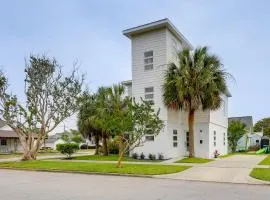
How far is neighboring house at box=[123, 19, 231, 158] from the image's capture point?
22.4 metres

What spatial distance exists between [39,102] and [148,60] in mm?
9562

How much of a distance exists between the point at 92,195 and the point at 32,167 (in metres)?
10.0

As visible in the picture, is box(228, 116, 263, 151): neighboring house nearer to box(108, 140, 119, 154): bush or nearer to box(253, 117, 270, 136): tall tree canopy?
box(253, 117, 270, 136): tall tree canopy

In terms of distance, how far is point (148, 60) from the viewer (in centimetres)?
2331

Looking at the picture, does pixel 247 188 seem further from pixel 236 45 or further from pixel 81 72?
pixel 81 72

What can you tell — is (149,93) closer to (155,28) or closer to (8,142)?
(155,28)

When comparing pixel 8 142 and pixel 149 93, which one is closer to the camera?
pixel 149 93

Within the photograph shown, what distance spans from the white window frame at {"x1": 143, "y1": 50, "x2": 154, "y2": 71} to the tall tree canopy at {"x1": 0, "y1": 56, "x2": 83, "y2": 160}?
6182 mm

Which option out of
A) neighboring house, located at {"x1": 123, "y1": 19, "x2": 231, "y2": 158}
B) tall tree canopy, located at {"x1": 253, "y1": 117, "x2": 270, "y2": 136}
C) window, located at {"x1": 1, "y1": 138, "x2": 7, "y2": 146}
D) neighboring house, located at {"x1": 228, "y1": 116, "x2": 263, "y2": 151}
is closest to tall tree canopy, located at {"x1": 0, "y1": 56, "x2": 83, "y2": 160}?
neighboring house, located at {"x1": 123, "y1": 19, "x2": 231, "y2": 158}

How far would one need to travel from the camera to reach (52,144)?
70875 mm

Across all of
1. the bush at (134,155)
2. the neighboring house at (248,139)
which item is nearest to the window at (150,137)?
the bush at (134,155)

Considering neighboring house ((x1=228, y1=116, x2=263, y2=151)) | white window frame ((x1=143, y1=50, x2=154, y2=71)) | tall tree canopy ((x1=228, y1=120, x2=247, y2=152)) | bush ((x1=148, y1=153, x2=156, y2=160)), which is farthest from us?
neighboring house ((x1=228, y1=116, x2=263, y2=151))

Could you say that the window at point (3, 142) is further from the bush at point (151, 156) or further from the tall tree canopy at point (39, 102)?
the bush at point (151, 156)

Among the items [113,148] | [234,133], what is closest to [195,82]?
[113,148]
